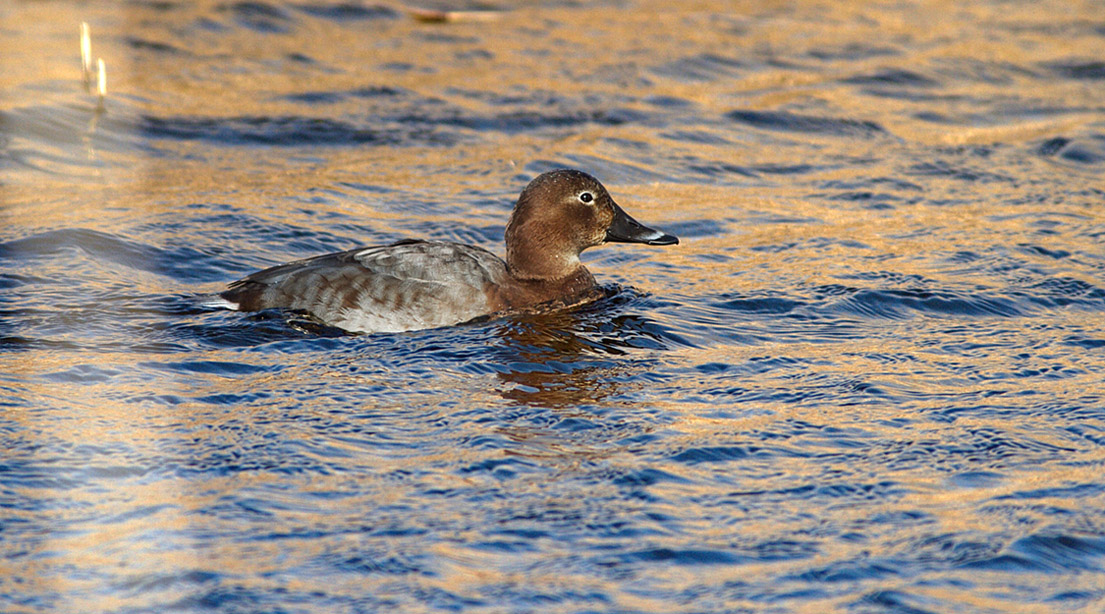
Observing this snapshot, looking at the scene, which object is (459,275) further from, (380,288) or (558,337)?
(558,337)

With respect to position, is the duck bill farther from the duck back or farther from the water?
the duck back

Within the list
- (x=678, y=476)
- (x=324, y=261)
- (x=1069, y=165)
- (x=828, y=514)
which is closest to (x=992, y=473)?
(x=828, y=514)

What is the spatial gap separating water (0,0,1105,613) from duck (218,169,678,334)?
18cm

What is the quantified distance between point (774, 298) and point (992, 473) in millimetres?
2904

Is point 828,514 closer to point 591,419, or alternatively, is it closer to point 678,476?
point 678,476

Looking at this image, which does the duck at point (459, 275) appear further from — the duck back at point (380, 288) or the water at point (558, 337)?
the water at point (558, 337)

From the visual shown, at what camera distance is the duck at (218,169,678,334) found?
782cm

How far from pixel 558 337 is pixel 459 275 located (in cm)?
73

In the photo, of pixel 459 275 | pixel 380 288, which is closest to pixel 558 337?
pixel 459 275

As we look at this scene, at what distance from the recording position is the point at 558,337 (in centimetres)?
795

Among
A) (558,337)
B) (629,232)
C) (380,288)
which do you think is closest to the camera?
(380,288)

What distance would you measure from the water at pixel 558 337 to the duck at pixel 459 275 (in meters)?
0.18

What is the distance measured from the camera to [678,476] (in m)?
5.84

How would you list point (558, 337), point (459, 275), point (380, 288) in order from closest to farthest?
point (380, 288) → point (558, 337) → point (459, 275)
